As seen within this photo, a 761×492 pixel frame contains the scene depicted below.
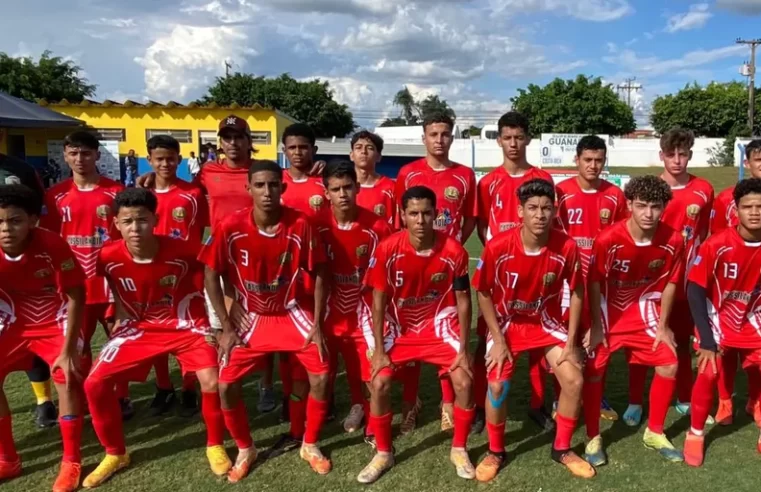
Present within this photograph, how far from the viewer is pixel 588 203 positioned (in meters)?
4.16

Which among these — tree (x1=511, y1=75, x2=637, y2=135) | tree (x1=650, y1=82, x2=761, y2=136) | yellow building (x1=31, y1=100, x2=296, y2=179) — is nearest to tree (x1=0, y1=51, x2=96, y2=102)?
yellow building (x1=31, y1=100, x2=296, y2=179)

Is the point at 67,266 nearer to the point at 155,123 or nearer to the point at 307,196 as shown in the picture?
the point at 307,196

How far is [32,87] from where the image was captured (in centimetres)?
3672

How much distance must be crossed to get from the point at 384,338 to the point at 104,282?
1967mm

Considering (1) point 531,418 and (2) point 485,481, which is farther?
(1) point 531,418

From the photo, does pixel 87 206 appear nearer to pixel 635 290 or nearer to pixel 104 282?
pixel 104 282

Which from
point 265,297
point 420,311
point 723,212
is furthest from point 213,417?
point 723,212

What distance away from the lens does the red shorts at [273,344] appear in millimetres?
3539

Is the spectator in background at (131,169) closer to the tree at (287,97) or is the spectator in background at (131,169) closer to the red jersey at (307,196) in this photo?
the red jersey at (307,196)

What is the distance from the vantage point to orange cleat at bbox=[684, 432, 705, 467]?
11.7ft

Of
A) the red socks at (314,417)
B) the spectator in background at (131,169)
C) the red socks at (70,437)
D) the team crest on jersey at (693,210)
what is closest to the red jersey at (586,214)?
Answer: the team crest on jersey at (693,210)

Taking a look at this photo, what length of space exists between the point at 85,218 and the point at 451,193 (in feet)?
8.42

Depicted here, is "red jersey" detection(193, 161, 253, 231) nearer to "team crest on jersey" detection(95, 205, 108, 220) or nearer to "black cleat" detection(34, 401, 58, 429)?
"team crest on jersey" detection(95, 205, 108, 220)

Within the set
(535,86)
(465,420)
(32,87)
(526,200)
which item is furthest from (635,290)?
(535,86)
